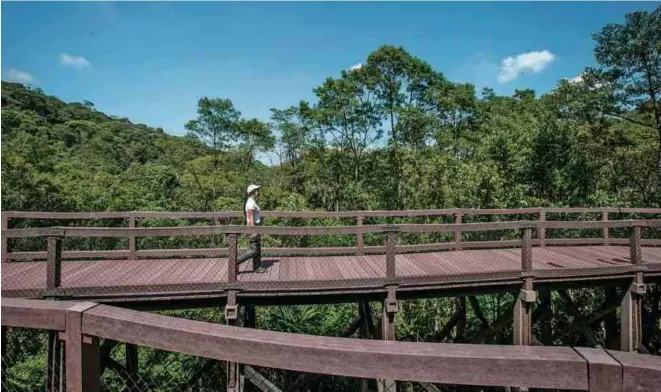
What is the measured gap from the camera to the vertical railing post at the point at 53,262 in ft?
17.0

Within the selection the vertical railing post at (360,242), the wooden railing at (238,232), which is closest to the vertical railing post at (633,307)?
the wooden railing at (238,232)

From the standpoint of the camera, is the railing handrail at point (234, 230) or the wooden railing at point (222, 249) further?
the wooden railing at point (222, 249)

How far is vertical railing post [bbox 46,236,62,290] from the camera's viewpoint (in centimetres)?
517

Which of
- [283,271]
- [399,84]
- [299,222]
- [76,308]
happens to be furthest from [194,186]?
[76,308]

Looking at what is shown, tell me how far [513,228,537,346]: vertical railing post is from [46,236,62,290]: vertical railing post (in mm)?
6456

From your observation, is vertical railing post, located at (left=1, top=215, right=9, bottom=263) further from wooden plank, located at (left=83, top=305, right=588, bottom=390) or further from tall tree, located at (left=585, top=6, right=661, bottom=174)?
tall tree, located at (left=585, top=6, right=661, bottom=174)

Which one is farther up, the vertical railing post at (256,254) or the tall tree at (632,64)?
the tall tree at (632,64)

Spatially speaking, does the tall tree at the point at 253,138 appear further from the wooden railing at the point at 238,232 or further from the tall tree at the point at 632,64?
the wooden railing at the point at 238,232

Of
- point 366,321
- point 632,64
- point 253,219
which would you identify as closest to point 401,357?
point 253,219

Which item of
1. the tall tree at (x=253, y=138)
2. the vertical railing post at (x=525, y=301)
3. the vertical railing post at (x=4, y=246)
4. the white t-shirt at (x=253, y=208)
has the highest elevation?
the tall tree at (x=253, y=138)

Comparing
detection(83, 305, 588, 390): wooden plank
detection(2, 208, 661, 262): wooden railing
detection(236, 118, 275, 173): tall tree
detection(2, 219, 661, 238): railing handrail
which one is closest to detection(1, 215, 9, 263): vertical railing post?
detection(2, 208, 661, 262): wooden railing

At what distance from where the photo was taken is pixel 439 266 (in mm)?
7438

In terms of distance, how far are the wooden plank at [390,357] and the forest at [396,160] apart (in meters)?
5.95

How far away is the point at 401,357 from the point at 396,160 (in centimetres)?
2422
